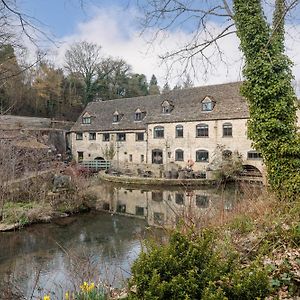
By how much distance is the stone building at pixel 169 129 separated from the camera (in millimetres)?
26328

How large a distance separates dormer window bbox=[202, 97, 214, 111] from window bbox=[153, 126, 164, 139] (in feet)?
15.1

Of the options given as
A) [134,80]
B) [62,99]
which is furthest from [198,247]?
[134,80]

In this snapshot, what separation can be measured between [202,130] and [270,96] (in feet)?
65.2

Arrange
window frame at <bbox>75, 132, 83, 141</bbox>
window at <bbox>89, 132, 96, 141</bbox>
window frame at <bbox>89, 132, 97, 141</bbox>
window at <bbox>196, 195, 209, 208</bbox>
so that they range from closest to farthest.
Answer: window at <bbox>196, 195, 209, 208</bbox>, window frame at <bbox>89, 132, 97, 141</bbox>, window at <bbox>89, 132, 96, 141</bbox>, window frame at <bbox>75, 132, 83, 141</bbox>

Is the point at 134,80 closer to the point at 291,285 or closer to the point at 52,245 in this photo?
the point at 52,245

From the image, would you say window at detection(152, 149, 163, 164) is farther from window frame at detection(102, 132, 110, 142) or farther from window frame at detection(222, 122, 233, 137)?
window frame at detection(222, 122, 233, 137)

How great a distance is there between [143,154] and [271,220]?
25601 millimetres

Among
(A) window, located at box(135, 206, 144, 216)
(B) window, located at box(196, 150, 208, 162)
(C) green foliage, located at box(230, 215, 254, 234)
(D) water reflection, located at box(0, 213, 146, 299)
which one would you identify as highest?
(B) window, located at box(196, 150, 208, 162)

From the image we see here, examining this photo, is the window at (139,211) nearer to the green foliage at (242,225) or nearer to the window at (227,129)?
the green foliage at (242,225)

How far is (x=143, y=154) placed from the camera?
103ft

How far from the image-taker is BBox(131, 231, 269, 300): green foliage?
10.1ft

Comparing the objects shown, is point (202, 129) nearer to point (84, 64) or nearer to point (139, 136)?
point (139, 136)

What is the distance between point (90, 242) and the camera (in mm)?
11219

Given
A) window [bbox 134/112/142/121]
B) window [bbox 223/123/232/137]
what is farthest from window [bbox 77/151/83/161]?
window [bbox 223/123/232/137]
